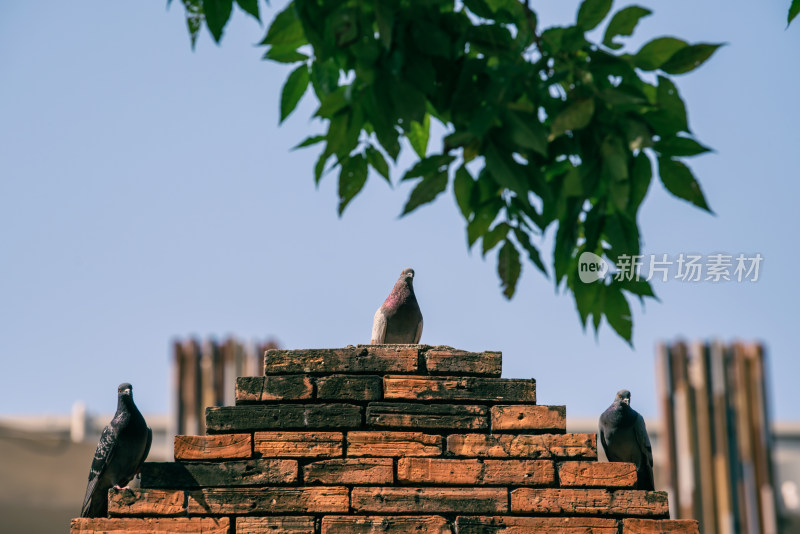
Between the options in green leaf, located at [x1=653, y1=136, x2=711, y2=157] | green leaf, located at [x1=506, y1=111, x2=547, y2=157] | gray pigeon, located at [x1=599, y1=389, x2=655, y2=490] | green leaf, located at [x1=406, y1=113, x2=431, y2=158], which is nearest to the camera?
green leaf, located at [x1=506, y1=111, x2=547, y2=157]

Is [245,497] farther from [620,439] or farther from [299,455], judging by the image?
[620,439]

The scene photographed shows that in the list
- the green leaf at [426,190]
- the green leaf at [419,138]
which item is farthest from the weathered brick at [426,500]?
the green leaf at [426,190]

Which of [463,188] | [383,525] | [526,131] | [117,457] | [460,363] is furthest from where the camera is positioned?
[117,457]

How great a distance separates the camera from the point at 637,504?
282 centimetres

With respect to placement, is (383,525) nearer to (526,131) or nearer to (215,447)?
(215,447)

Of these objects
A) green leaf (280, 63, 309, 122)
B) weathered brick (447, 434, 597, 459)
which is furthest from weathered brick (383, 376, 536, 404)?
green leaf (280, 63, 309, 122)

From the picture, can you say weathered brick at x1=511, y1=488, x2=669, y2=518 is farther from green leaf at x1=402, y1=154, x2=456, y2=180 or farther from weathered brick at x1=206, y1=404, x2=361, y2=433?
green leaf at x1=402, y1=154, x2=456, y2=180

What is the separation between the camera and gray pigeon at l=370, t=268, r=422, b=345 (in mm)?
3303

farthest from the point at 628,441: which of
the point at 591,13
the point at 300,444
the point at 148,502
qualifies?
the point at 591,13

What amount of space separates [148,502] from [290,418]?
505mm

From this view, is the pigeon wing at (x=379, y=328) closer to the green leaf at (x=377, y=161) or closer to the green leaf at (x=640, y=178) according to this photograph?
the green leaf at (x=377, y=161)

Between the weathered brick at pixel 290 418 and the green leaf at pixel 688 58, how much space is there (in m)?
1.52

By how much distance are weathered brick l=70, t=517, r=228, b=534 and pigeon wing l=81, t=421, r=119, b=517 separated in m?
0.20

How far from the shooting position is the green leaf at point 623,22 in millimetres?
1833
